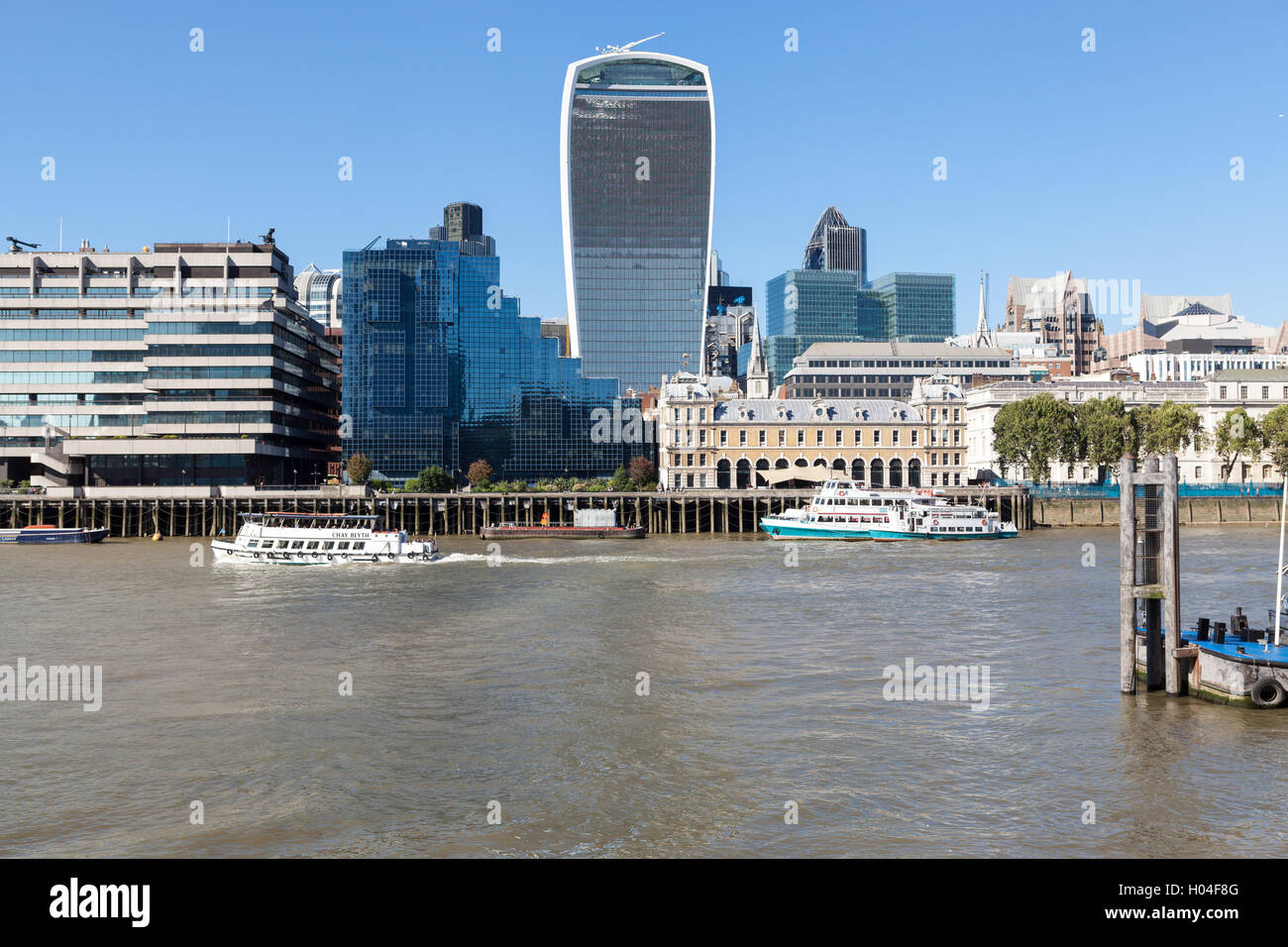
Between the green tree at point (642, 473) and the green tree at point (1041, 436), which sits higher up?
the green tree at point (1041, 436)

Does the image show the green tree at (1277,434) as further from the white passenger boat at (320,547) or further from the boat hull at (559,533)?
the white passenger boat at (320,547)

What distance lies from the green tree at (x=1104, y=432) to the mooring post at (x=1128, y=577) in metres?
126

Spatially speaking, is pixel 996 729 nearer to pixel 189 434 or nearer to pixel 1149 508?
pixel 1149 508

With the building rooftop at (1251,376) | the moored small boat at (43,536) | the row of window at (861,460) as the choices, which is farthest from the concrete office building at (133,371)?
the building rooftop at (1251,376)

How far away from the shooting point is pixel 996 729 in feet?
106

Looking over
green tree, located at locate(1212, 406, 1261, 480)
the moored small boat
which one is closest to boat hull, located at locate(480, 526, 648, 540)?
the moored small boat

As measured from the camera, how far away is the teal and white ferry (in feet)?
389

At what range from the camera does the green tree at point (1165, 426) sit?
15800 centimetres

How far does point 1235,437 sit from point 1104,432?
2524 centimetres

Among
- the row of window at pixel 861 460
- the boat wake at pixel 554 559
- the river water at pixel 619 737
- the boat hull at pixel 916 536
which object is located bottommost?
the boat wake at pixel 554 559

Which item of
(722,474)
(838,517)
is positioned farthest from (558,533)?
(722,474)

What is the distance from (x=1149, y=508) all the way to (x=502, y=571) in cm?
5509

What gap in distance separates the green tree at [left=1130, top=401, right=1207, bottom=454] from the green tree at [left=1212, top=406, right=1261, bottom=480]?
291 centimetres

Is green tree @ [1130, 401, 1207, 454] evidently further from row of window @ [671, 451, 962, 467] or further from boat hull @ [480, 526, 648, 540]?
boat hull @ [480, 526, 648, 540]
